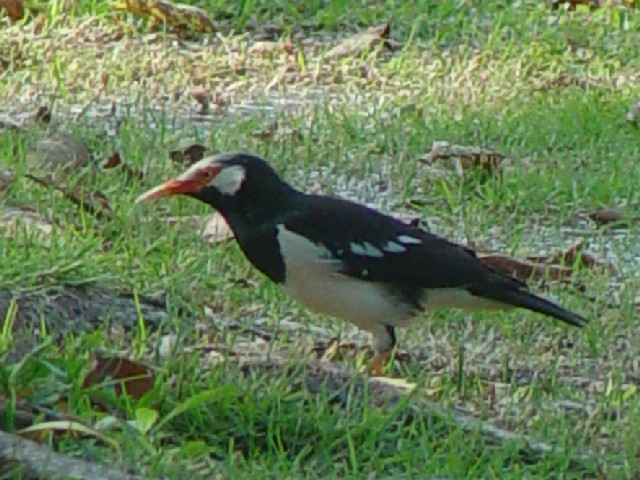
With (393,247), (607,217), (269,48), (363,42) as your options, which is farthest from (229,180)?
(363,42)

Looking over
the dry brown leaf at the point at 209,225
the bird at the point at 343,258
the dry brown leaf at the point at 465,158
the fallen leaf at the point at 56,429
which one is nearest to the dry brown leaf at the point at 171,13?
the dry brown leaf at the point at 465,158

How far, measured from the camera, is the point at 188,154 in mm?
7371

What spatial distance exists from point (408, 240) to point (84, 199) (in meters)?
1.27

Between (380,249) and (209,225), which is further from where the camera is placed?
(209,225)

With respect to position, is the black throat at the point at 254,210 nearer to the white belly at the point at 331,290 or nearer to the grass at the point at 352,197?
the white belly at the point at 331,290

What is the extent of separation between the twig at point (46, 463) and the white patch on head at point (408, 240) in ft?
6.32

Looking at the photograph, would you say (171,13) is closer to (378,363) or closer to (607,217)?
(607,217)

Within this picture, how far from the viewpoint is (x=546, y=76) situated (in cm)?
912

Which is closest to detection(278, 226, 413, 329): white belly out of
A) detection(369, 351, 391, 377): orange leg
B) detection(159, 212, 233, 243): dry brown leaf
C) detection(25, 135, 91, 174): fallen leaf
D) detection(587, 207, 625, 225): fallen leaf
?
detection(369, 351, 391, 377): orange leg

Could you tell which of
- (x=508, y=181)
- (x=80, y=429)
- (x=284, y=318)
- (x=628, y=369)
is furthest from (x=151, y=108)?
(x=80, y=429)

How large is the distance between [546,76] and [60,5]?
2.53 meters

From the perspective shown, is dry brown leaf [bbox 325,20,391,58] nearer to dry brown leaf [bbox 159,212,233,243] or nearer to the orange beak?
dry brown leaf [bbox 159,212,233,243]

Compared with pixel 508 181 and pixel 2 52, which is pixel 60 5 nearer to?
pixel 2 52

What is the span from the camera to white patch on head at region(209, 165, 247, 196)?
5.85 m
